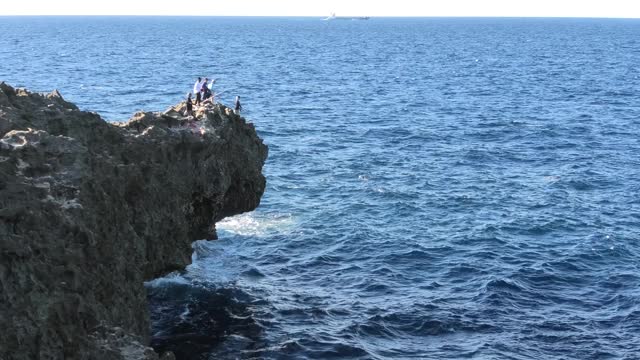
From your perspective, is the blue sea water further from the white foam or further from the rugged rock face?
the rugged rock face

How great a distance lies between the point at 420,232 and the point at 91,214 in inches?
957

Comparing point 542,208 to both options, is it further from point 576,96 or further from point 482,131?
point 576,96

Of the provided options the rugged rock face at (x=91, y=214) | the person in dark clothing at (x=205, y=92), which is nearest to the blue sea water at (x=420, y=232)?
the rugged rock face at (x=91, y=214)

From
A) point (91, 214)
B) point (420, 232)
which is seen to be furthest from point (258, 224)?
point (91, 214)

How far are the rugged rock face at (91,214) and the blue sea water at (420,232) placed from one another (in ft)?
16.5

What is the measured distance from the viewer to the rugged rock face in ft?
55.4

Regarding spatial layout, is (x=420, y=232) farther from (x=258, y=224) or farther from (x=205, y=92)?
(x=205, y=92)

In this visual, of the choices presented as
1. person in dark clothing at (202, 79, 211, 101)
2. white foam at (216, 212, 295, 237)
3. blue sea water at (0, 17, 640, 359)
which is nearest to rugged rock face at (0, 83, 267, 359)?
person in dark clothing at (202, 79, 211, 101)

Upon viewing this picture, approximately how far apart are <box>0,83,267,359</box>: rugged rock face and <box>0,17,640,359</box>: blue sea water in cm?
504

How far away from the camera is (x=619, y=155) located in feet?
190

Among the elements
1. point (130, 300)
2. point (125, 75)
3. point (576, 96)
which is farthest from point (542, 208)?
point (125, 75)

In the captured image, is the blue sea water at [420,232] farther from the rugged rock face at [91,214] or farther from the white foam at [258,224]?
the rugged rock face at [91,214]

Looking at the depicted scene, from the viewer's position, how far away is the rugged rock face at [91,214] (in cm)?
1689

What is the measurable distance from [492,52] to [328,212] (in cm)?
14152
